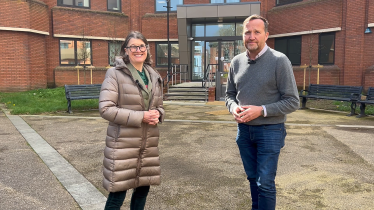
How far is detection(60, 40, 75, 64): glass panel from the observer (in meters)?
20.4

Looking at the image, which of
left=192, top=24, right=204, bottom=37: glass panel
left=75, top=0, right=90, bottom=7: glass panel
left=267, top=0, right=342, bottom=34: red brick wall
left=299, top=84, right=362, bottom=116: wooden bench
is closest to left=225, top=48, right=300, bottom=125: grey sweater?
left=299, top=84, right=362, bottom=116: wooden bench

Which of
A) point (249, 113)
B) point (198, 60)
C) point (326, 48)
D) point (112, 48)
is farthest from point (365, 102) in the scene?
point (112, 48)

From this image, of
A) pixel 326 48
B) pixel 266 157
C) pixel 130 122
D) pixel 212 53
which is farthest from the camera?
pixel 212 53

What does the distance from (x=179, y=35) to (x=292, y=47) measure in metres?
7.00

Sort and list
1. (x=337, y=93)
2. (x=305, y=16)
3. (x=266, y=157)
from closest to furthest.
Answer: (x=266, y=157) < (x=337, y=93) < (x=305, y=16)

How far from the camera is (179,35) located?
19906mm

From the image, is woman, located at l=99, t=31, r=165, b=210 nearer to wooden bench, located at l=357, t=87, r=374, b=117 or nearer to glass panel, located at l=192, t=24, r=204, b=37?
wooden bench, located at l=357, t=87, r=374, b=117

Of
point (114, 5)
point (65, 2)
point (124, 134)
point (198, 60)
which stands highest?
point (114, 5)

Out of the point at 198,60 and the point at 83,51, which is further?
the point at 198,60

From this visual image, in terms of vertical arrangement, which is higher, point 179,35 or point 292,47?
point 179,35

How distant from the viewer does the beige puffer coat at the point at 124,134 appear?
2.55m

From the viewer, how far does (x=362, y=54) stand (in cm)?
1642

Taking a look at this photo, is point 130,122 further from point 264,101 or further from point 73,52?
point 73,52

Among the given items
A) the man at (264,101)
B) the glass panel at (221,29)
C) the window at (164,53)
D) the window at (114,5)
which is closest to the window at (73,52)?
the window at (114,5)
